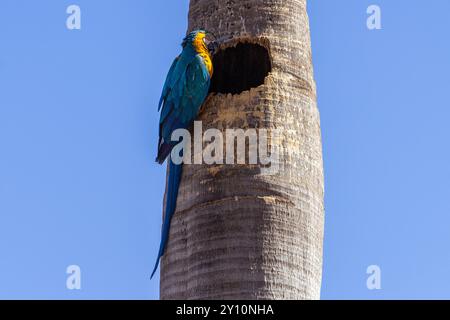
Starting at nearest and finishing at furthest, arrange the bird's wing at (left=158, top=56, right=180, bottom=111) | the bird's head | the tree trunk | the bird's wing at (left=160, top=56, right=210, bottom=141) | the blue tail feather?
1. the tree trunk
2. the blue tail feather
3. the bird's wing at (left=160, top=56, right=210, bottom=141)
4. the bird's head
5. the bird's wing at (left=158, top=56, right=180, bottom=111)

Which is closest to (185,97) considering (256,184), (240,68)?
(240,68)

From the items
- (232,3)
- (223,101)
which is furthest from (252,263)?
(232,3)

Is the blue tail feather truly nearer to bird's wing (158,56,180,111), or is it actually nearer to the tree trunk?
the tree trunk

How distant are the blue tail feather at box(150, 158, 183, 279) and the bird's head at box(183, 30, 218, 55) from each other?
766 millimetres

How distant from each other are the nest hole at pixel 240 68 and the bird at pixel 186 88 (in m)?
0.06

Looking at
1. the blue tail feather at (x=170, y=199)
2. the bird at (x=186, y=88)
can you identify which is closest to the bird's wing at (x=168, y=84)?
the bird at (x=186, y=88)

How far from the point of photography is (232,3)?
6.78 metres

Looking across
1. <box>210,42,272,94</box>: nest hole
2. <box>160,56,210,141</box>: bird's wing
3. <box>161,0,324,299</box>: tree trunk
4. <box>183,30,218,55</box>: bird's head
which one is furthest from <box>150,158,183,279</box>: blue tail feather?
<box>183,30,218,55</box>: bird's head

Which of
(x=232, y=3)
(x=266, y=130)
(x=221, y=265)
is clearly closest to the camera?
(x=221, y=265)

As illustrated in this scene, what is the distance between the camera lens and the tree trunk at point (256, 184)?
5.96 m

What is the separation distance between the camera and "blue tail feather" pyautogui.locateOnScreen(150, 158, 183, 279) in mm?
6340

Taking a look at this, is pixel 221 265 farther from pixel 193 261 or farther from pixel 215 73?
pixel 215 73
